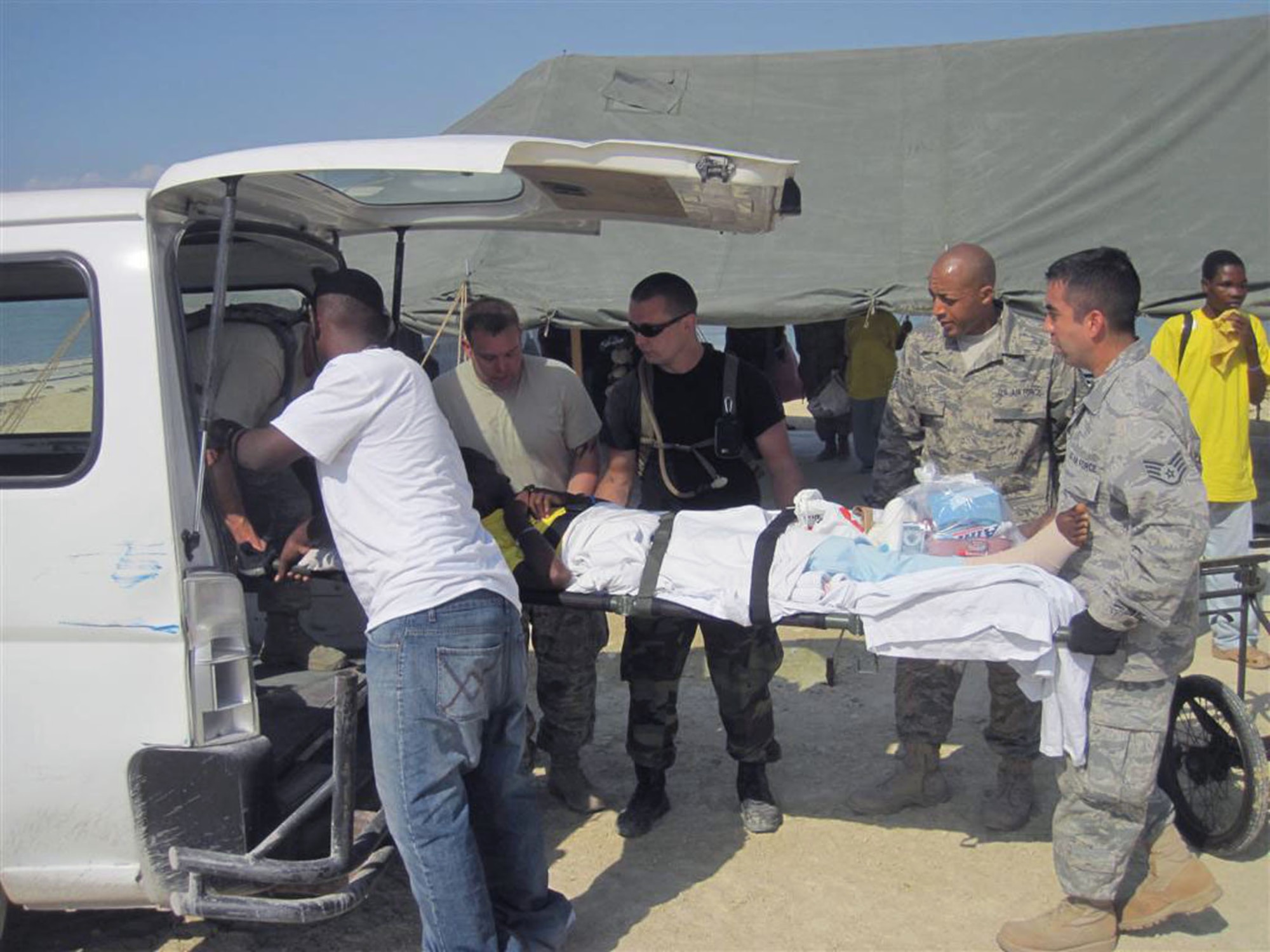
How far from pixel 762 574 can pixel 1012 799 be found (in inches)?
65.2

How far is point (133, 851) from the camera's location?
3152mm

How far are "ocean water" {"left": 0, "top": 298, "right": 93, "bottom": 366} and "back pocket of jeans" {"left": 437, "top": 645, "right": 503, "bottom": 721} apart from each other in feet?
5.01

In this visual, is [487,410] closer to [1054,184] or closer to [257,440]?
[257,440]

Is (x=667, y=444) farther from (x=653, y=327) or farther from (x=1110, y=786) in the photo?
(x=1110, y=786)

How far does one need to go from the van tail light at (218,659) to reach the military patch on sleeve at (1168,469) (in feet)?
7.97

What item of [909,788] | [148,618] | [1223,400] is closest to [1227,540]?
[1223,400]

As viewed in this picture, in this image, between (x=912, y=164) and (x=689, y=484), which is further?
(x=912, y=164)

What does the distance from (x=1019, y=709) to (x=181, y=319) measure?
3.10 meters

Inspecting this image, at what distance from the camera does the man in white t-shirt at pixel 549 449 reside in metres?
4.47

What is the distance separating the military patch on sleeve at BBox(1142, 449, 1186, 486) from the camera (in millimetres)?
3133

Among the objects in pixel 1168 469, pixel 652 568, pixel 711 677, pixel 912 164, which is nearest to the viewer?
pixel 1168 469

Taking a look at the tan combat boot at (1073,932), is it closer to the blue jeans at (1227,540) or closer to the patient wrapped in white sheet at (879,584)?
the patient wrapped in white sheet at (879,584)

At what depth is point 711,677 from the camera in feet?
14.3

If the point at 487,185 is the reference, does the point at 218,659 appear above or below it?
below
